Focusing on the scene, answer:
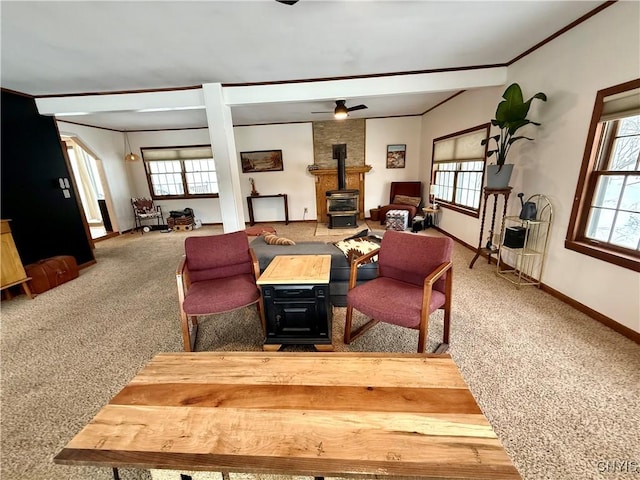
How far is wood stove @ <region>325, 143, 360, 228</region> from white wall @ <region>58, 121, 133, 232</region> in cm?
508

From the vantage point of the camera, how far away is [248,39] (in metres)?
2.29

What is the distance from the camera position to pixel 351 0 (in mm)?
1824

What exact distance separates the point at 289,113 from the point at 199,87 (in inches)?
85.6

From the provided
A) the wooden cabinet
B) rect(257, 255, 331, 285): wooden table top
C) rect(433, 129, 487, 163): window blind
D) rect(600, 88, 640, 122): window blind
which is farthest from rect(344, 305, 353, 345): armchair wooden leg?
the wooden cabinet

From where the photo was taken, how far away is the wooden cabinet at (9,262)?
9.07 feet

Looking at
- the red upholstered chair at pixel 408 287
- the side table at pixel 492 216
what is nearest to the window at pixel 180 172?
the red upholstered chair at pixel 408 287

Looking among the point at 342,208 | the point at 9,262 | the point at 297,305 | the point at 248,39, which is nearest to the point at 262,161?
the point at 342,208

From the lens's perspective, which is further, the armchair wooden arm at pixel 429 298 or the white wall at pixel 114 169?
the white wall at pixel 114 169

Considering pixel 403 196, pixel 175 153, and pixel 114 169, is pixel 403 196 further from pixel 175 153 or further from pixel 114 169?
pixel 114 169

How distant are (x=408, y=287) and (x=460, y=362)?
0.62 metres

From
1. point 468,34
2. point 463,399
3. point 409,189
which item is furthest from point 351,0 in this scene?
point 409,189

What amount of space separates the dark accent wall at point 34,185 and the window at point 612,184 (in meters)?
6.32

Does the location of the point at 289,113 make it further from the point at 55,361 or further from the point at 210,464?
the point at 210,464

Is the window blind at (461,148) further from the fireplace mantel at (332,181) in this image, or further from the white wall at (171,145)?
the white wall at (171,145)
